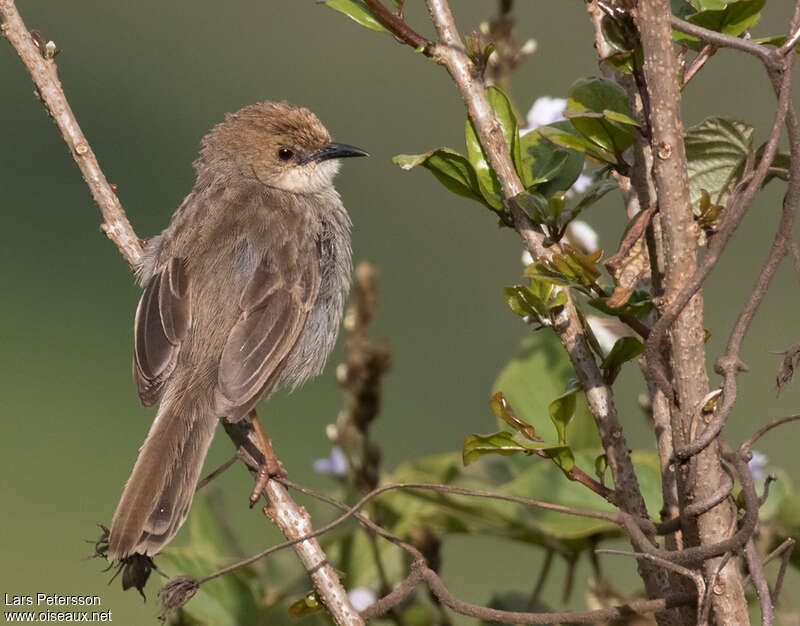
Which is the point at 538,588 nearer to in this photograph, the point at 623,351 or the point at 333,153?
the point at 623,351

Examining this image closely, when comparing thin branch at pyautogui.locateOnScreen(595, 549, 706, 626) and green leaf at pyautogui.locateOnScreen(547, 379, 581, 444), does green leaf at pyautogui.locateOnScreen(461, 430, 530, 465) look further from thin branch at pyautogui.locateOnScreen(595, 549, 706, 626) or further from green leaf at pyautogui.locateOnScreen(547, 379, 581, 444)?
thin branch at pyautogui.locateOnScreen(595, 549, 706, 626)

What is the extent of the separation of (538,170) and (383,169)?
437 inches

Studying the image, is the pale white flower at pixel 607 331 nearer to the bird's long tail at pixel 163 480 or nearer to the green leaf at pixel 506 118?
the green leaf at pixel 506 118

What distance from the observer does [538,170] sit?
2.43 m

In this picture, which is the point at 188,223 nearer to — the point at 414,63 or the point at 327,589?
the point at 327,589

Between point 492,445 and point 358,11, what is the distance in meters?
0.93

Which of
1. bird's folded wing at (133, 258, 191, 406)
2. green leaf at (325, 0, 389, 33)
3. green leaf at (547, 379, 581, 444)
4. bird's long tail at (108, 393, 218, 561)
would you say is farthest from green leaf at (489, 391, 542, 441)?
bird's folded wing at (133, 258, 191, 406)

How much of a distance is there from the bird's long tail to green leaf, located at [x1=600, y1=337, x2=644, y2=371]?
46.5 inches

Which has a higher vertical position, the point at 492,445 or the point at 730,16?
the point at 730,16

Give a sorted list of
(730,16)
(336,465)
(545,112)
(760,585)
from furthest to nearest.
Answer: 1. (336,465)
2. (545,112)
3. (730,16)
4. (760,585)

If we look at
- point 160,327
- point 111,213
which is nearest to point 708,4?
point 111,213

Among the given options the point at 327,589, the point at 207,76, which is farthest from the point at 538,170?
the point at 207,76

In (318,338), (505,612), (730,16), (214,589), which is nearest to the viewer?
(505,612)

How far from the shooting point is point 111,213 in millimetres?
3594
